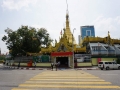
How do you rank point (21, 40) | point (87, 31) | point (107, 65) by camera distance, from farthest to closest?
1. point (87, 31)
2. point (21, 40)
3. point (107, 65)

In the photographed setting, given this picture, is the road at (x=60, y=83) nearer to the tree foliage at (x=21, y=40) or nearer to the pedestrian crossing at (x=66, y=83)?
the pedestrian crossing at (x=66, y=83)

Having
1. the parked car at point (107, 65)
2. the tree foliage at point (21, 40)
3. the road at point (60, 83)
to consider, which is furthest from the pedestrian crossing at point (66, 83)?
the tree foliage at point (21, 40)

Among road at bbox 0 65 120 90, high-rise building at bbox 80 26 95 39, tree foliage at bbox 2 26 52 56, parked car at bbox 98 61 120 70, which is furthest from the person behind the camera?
high-rise building at bbox 80 26 95 39

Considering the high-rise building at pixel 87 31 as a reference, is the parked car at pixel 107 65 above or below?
below

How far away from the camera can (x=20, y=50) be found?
39.5m

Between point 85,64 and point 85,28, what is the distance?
27.4 m

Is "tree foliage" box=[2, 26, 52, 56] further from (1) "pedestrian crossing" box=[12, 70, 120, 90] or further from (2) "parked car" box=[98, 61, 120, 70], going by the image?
(1) "pedestrian crossing" box=[12, 70, 120, 90]

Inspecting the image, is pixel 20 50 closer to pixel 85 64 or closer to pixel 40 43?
pixel 40 43

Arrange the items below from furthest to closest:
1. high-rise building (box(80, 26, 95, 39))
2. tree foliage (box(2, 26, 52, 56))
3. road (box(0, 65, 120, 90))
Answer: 1. high-rise building (box(80, 26, 95, 39))
2. tree foliage (box(2, 26, 52, 56))
3. road (box(0, 65, 120, 90))

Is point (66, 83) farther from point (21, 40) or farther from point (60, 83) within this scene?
point (21, 40)

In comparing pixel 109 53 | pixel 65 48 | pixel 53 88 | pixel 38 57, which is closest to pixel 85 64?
pixel 65 48

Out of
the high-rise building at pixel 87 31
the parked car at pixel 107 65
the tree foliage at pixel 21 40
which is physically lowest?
the parked car at pixel 107 65

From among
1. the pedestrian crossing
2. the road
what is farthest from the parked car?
the pedestrian crossing

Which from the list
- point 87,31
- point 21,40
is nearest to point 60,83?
point 21,40
